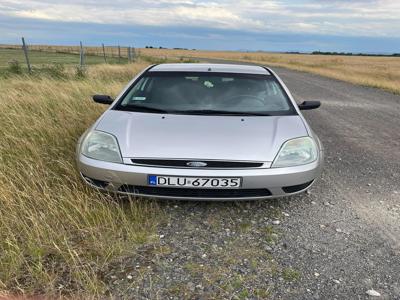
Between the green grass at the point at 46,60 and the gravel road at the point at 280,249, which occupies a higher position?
the gravel road at the point at 280,249

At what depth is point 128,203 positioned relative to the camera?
3.71m

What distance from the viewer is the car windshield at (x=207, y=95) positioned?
4227 mm

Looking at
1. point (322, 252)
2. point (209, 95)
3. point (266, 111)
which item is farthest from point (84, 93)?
point (322, 252)

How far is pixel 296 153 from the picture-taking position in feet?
11.8

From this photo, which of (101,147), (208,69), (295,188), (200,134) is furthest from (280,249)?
(208,69)

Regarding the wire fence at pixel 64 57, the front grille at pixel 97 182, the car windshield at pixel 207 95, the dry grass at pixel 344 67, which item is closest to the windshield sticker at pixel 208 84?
the car windshield at pixel 207 95

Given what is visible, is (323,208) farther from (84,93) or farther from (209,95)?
(84,93)

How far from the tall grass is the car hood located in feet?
1.87

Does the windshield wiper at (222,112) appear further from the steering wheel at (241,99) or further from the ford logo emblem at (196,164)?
the ford logo emblem at (196,164)

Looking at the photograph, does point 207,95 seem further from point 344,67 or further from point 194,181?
point 344,67

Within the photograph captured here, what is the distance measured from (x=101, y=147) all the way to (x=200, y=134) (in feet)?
2.97

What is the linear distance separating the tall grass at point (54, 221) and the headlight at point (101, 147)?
36 cm

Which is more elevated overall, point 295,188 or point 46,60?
point 295,188

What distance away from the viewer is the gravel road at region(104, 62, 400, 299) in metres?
2.54
